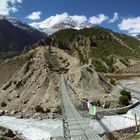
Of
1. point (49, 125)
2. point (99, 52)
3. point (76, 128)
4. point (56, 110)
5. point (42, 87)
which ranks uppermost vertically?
point (99, 52)

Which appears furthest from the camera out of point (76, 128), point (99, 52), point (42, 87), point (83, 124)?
point (99, 52)

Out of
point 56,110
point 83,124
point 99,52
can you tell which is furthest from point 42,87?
point 99,52

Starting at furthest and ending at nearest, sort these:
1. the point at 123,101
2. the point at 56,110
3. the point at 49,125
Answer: the point at 123,101
the point at 56,110
the point at 49,125

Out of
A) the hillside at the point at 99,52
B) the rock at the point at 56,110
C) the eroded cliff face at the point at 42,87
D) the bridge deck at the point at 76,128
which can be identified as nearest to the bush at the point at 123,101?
the eroded cliff face at the point at 42,87

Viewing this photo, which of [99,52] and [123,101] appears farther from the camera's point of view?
[99,52]

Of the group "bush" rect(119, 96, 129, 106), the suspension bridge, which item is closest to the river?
the suspension bridge

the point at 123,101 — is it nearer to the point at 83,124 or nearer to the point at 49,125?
the point at 49,125

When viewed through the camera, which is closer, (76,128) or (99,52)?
(76,128)

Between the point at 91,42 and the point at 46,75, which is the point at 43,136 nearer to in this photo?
the point at 46,75

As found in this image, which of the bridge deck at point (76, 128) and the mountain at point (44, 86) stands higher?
the mountain at point (44, 86)

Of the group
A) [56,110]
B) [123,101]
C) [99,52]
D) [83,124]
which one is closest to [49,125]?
[56,110]

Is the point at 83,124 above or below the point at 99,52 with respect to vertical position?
→ below

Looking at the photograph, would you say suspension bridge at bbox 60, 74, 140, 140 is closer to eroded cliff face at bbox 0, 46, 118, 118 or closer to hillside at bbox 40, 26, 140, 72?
eroded cliff face at bbox 0, 46, 118, 118

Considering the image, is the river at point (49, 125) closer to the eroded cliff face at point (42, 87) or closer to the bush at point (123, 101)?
the eroded cliff face at point (42, 87)
